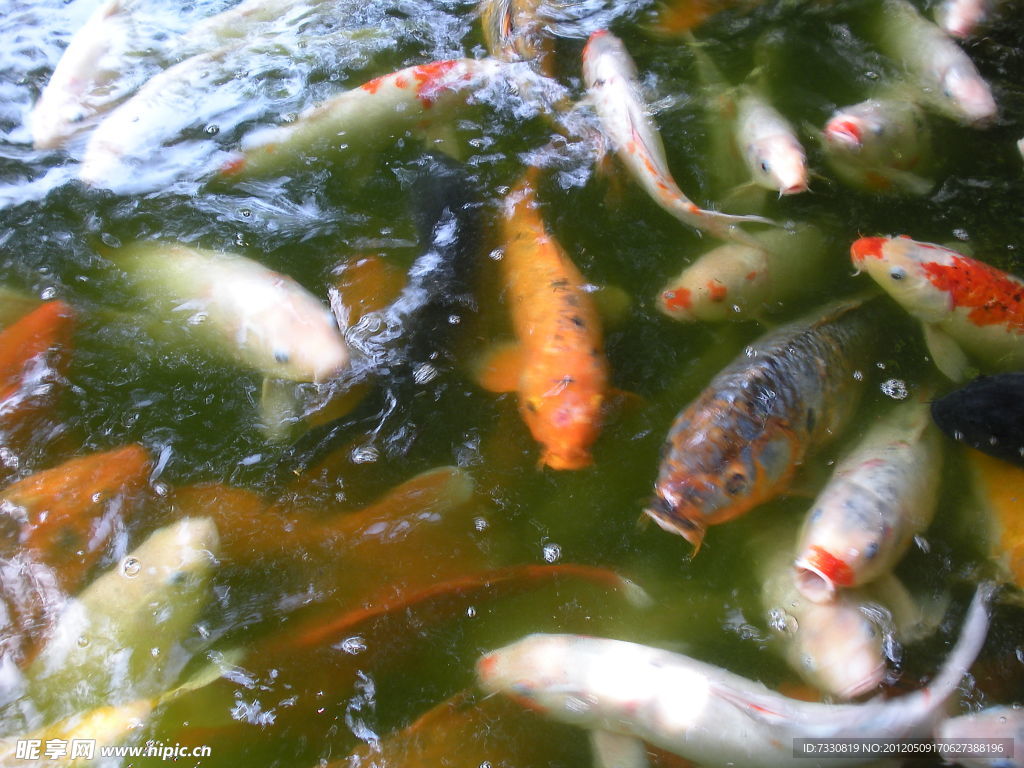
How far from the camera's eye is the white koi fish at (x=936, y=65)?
11.5ft

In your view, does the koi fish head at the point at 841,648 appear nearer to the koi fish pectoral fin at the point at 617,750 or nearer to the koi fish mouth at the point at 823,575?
the koi fish mouth at the point at 823,575

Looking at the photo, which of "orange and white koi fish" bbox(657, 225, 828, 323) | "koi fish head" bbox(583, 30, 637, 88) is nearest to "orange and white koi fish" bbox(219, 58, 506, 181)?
"koi fish head" bbox(583, 30, 637, 88)

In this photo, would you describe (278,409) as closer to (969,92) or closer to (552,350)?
(552,350)

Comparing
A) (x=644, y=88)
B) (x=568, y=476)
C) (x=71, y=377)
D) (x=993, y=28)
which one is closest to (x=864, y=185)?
(x=644, y=88)

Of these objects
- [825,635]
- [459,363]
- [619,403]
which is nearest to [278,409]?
[459,363]

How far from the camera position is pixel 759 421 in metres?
2.36

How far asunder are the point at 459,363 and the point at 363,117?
1593mm

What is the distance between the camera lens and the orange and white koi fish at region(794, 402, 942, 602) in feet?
7.12

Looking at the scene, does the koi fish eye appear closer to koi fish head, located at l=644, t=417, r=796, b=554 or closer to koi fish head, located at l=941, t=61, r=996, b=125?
koi fish head, located at l=644, t=417, r=796, b=554

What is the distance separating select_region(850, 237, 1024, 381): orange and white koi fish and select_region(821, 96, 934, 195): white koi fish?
61 cm

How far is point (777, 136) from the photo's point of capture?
10.8 ft

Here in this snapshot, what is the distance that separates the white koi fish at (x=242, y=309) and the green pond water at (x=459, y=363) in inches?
4.1

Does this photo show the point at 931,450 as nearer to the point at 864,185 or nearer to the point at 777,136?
the point at 864,185

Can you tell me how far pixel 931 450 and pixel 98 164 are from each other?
3.75m
